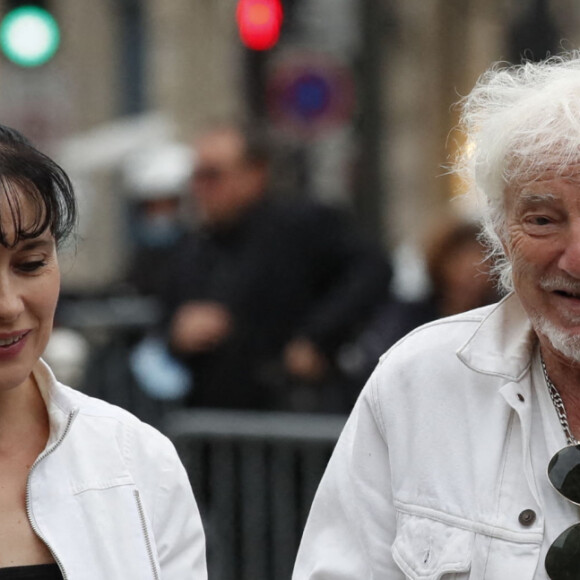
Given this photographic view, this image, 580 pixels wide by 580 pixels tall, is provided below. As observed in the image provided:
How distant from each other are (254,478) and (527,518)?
380cm

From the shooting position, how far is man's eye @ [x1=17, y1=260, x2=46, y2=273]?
326 centimetres

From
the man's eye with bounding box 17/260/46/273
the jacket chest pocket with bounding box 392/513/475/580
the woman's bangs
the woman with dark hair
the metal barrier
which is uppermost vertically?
the woman's bangs

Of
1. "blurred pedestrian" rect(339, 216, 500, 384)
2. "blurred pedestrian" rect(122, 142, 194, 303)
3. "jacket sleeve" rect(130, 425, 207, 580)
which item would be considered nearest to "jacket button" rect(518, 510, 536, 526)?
"jacket sleeve" rect(130, 425, 207, 580)

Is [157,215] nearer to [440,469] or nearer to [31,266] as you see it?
[440,469]

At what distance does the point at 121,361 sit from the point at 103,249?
40.5 ft

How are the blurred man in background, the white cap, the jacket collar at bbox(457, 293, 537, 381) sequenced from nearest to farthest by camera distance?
the jacket collar at bbox(457, 293, 537, 381) → the blurred man in background → the white cap

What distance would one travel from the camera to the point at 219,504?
7188 millimetres

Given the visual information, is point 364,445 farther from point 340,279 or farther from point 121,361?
point 121,361

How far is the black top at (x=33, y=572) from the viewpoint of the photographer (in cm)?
320

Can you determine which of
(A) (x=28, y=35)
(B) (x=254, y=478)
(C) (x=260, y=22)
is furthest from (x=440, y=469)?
(A) (x=28, y=35)

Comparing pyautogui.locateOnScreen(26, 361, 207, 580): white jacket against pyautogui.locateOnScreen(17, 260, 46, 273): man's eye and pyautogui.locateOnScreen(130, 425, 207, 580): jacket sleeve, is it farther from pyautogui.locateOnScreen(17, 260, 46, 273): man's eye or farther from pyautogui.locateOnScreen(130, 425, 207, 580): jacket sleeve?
pyautogui.locateOnScreen(17, 260, 46, 273): man's eye

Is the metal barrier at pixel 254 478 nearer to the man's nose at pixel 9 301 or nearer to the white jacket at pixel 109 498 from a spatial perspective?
the white jacket at pixel 109 498

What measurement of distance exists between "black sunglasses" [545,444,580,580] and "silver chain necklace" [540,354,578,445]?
0.05 metres

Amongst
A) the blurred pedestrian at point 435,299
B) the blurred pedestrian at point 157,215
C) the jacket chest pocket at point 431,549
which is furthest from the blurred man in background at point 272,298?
the jacket chest pocket at point 431,549
